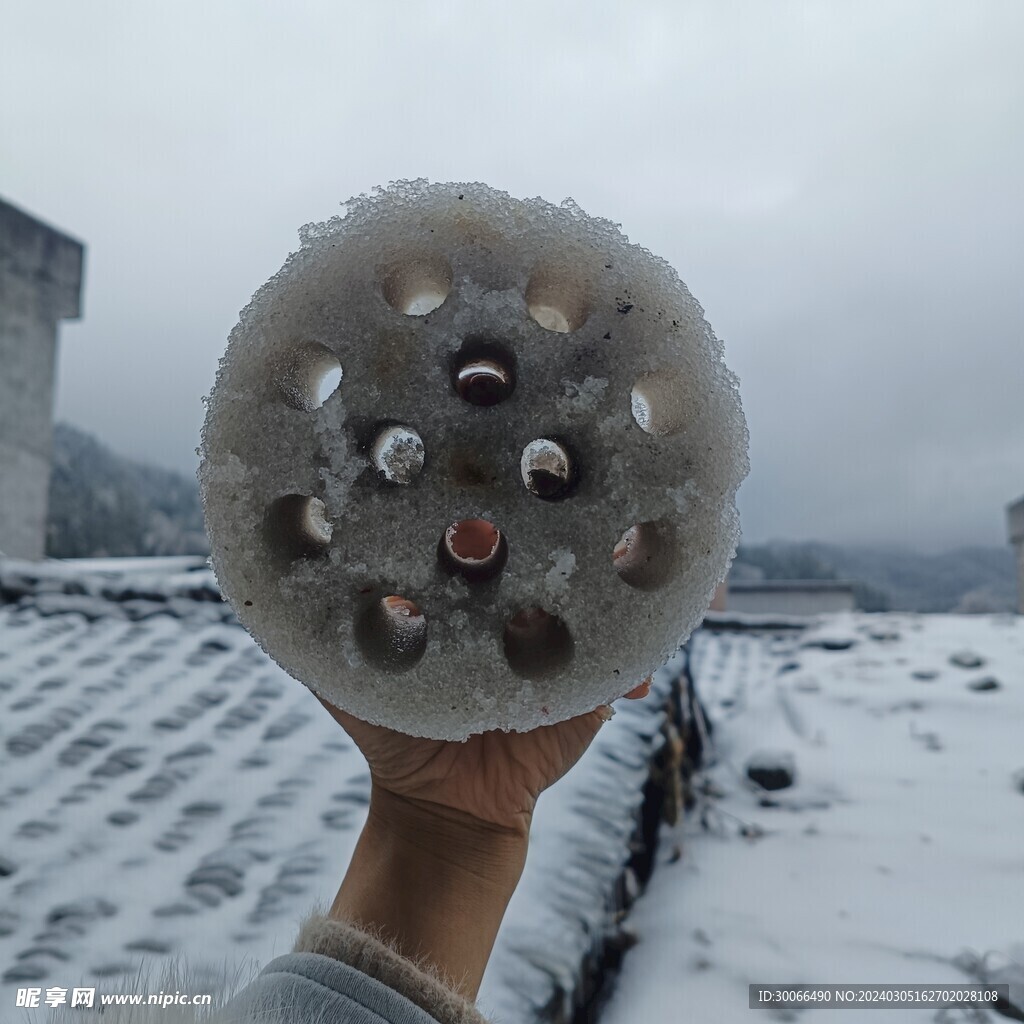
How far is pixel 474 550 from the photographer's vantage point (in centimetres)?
105

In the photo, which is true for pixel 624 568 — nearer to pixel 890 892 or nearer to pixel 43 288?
pixel 890 892

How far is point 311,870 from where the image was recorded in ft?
6.18

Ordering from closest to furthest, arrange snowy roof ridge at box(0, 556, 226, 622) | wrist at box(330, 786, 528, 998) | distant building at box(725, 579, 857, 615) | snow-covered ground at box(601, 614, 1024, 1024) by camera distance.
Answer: wrist at box(330, 786, 528, 998)
snow-covered ground at box(601, 614, 1024, 1024)
snowy roof ridge at box(0, 556, 226, 622)
distant building at box(725, 579, 857, 615)

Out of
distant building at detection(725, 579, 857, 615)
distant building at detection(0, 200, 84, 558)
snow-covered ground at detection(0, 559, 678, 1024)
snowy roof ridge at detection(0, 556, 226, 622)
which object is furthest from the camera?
distant building at detection(725, 579, 857, 615)

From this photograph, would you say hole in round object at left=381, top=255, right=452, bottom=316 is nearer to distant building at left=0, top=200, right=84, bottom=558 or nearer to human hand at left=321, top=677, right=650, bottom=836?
human hand at left=321, top=677, right=650, bottom=836

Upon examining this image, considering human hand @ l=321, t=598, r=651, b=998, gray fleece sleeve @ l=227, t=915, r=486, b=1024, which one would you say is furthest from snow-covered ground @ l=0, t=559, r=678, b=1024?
gray fleece sleeve @ l=227, t=915, r=486, b=1024

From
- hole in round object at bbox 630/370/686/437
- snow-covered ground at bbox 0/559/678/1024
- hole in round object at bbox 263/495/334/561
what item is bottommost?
snow-covered ground at bbox 0/559/678/1024

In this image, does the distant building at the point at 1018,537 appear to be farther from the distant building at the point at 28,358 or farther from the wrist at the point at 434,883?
the distant building at the point at 28,358

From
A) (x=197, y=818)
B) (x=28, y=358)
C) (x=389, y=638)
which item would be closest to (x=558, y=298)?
(x=389, y=638)

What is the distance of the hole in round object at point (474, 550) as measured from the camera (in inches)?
37.1

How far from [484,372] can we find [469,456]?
0.12 m

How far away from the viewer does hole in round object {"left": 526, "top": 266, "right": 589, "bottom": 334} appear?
941 millimetres

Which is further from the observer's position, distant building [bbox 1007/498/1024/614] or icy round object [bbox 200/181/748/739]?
distant building [bbox 1007/498/1024/614]

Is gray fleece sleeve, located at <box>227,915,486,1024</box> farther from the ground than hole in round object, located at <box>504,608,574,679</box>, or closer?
closer
